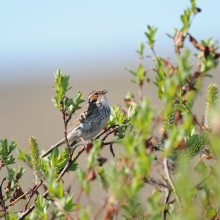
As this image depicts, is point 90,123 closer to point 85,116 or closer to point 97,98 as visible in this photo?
point 85,116

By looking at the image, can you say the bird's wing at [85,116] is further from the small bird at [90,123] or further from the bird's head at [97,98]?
the bird's head at [97,98]

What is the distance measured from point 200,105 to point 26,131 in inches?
606

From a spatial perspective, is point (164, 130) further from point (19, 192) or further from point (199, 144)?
point (19, 192)

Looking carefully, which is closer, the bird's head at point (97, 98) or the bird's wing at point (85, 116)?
the bird's wing at point (85, 116)

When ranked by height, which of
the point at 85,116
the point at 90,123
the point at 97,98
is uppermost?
the point at 97,98

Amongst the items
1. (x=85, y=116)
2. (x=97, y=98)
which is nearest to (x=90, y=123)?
(x=85, y=116)

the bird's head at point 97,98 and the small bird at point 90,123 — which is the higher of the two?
the bird's head at point 97,98

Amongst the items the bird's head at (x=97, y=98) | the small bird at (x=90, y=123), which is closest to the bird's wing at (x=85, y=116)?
the small bird at (x=90, y=123)

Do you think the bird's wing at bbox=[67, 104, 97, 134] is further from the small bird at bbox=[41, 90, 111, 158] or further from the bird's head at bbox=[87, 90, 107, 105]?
the bird's head at bbox=[87, 90, 107, 105]

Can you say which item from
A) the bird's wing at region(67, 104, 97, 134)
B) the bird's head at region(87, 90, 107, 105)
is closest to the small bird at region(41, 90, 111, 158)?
the bird's wing at region(67, 104, 97, 134)

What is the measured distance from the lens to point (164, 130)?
2.68m

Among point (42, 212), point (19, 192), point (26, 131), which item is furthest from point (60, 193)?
point (26, 131)

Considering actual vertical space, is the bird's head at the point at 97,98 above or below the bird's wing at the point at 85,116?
above

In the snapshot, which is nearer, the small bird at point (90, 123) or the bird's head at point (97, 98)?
the small bird at point (90, 123)
